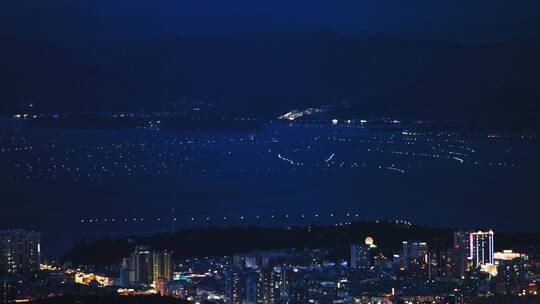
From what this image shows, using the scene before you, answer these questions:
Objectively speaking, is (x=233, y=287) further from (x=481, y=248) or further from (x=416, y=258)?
(x=481, y=248)

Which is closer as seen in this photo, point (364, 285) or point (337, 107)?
point (364, 285)

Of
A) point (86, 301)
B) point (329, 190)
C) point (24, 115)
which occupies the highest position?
point (24, 115)

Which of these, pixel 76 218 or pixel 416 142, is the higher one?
pixel 416 142

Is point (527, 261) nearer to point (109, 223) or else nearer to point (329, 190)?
point (109, 223)

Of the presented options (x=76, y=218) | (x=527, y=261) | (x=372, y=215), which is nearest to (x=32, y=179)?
(x=76, y=218)

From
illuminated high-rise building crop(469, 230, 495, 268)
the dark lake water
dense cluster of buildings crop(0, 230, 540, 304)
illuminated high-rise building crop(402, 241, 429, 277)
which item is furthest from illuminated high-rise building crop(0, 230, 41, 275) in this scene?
illuminated high-rise building crop(469, 230, 495, 268)

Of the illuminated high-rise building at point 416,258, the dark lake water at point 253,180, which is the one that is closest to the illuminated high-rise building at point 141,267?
the illuminated high-rise building at point 416,258

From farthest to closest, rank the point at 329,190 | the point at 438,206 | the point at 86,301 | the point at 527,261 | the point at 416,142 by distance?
the point at 416,142 → the point at 329,190 → the point at 438,206 → the point at 527,261 → the point at 86,301

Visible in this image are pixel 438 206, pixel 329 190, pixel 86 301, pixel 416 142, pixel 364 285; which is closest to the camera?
pixel 86 301
